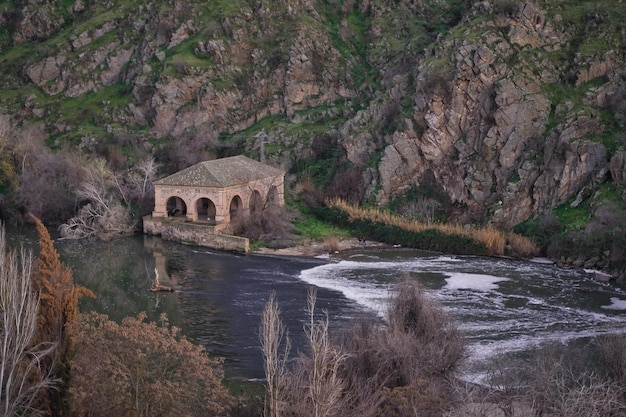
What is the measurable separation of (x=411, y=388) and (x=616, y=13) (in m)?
47.6

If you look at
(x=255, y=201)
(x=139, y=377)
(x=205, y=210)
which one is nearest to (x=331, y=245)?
(x=255, y=201)

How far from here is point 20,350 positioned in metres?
18.7

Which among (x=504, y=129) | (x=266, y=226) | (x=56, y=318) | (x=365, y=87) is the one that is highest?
(x=365, y=87)

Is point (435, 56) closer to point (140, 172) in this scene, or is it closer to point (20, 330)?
point (140, 172)

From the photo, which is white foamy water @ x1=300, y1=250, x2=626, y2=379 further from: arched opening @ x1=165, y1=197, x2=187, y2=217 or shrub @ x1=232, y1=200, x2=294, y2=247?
arched opening @ x1=165, y1=197, x2=187, y2=217

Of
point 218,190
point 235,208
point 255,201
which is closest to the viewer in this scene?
point 218,190

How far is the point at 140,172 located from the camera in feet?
204

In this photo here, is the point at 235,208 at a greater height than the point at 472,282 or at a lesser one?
greater

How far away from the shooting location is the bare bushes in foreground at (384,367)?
1825 centimetres

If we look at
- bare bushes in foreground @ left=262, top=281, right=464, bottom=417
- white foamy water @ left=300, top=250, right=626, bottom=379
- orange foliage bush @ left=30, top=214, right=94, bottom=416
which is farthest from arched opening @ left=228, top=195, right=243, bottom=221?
Result: orange foliage bush @ left=30, top=214, right=94, bottom=416

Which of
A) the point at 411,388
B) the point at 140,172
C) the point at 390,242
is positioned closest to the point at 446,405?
the point at 411,388

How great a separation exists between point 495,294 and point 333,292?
773cm

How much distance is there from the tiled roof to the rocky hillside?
6812mm

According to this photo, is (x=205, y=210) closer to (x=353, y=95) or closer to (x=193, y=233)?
(x=193, y=233)
